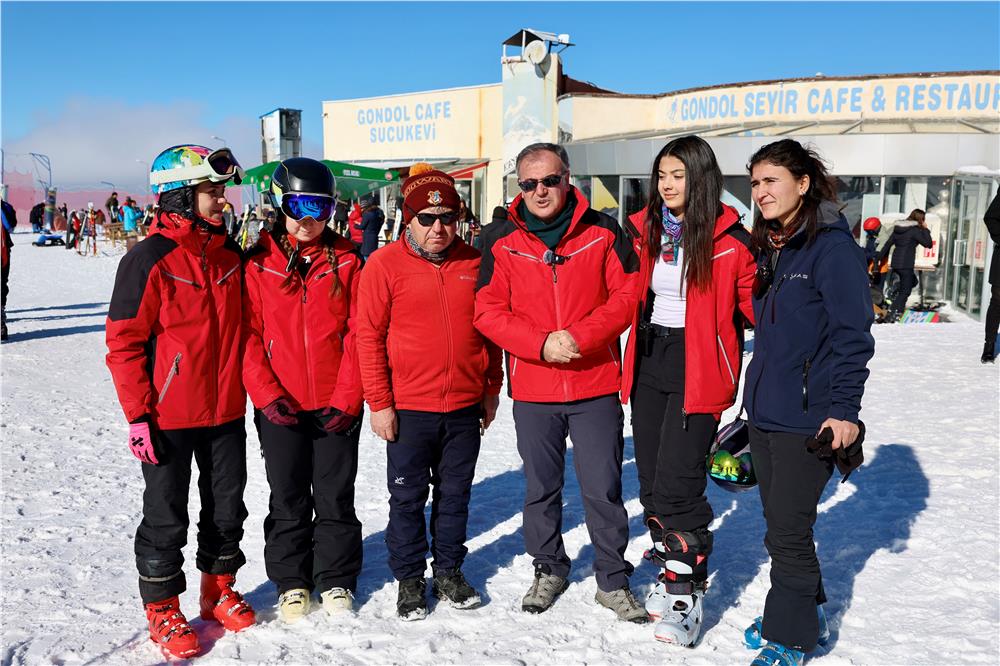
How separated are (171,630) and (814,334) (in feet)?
8.73

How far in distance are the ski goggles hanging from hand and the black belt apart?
1.86m

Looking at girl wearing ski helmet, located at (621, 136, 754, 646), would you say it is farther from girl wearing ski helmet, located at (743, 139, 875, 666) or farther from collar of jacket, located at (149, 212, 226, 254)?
collar of jacket, located at (149, 212, 226, 254)

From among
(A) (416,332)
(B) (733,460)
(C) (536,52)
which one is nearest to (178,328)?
(A) (416,332)

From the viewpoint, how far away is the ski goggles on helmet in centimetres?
304

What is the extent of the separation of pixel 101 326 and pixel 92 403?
194 inches

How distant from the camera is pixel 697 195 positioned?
10.3 feet

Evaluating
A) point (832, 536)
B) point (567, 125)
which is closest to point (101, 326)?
point (832, 536)

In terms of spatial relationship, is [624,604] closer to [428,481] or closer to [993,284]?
[428,481]

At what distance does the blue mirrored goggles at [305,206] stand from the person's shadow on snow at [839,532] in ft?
7.82

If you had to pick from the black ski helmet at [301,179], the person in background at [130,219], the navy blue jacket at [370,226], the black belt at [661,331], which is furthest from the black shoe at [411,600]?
the person in background at [130,219]

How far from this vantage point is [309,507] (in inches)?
135

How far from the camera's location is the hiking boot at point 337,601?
3.38 m

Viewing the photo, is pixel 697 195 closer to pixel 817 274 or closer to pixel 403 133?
pixel 817 274

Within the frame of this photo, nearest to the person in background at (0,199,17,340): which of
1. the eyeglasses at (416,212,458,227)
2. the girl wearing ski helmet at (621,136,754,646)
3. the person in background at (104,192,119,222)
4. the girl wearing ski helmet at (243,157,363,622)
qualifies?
the girl wearing ski helmet at (243,157,363,622)
